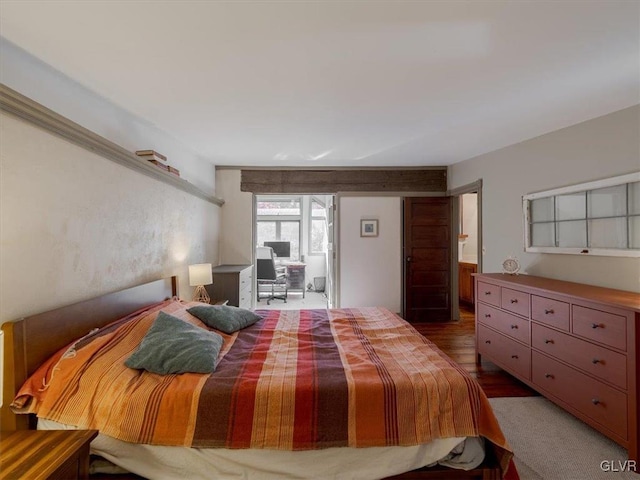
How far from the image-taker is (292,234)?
24.6 feet

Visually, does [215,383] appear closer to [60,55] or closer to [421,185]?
[60,55]

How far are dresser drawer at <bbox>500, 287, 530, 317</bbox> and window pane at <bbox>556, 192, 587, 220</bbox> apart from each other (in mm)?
909

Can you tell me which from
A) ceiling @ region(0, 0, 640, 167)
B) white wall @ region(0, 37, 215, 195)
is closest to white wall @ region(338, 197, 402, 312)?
ceiling @ region(0, 0, 640, 167)

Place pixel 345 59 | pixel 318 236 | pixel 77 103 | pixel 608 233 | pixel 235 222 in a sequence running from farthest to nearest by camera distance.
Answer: pixel 318 236 → pixel 235 222 → pixel 608 233 → pixel 77 103 → pixel 345 59

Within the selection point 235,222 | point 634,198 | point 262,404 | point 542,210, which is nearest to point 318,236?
point 235,222

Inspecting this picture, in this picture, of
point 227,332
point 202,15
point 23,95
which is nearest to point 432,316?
point 227,332

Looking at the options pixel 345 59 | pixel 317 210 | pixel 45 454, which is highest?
pixel 345 59

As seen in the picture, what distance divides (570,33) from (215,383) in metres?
2.54

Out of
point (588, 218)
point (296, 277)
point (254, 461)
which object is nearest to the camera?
point (254, 461)

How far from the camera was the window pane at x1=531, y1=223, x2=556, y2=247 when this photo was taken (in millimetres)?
2851

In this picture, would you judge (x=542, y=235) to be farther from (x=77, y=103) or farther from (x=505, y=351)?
(x=77, y=103)

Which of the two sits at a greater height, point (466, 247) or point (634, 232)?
point (634, 232)

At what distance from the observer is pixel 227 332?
2.16 metres

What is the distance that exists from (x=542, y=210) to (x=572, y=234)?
404 mm
